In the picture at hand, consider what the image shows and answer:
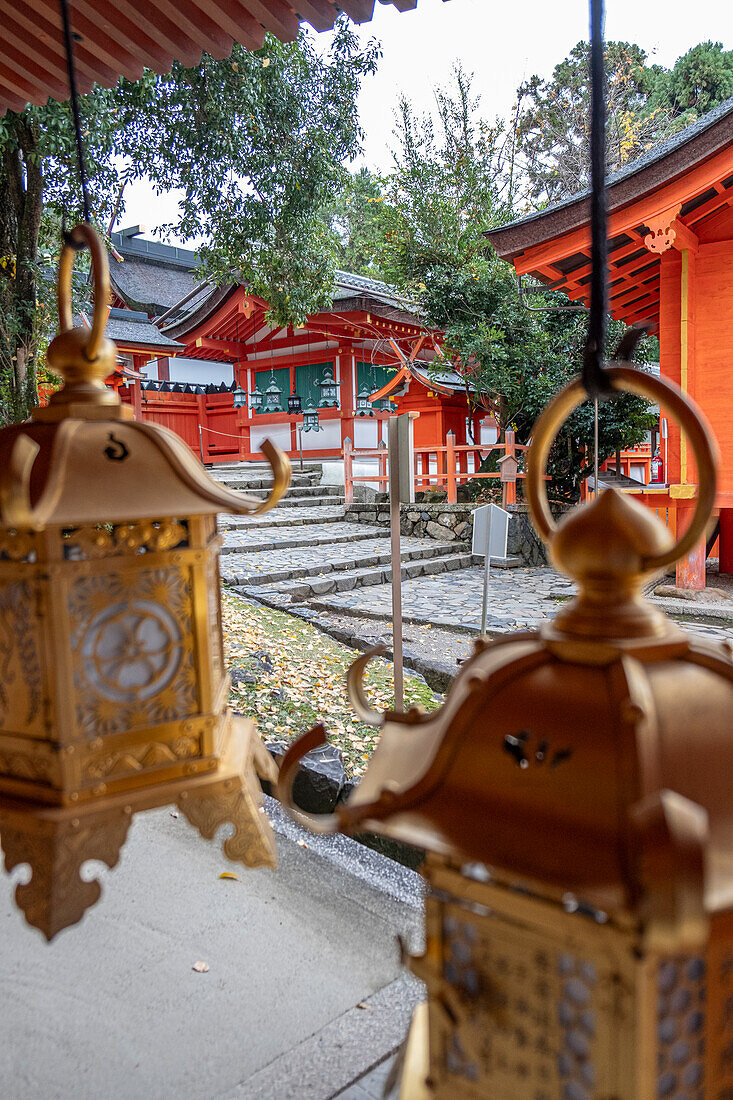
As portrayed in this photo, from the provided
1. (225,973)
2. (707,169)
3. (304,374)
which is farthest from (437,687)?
(304,374)

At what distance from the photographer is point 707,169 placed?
6.20m

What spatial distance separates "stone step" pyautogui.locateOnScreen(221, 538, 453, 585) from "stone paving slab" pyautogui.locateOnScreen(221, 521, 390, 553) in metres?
0.12

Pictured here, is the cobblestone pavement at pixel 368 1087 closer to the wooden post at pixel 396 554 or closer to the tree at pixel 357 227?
the wooden post at pixel 396 554

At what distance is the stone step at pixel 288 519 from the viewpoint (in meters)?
11.7

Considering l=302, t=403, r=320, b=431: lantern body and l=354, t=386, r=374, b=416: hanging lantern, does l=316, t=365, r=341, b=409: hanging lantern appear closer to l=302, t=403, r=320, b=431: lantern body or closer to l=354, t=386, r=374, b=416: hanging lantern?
l=302, t=403, r=320, b=431: lantern body

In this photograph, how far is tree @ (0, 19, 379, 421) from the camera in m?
4.88

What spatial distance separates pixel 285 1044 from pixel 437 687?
3392mm

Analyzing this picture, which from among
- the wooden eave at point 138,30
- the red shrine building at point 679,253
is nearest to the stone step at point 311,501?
the red shrine building at point 679,253

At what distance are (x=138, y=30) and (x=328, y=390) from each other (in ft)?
44.0

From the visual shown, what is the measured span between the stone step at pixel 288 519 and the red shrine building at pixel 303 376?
7.81 ft

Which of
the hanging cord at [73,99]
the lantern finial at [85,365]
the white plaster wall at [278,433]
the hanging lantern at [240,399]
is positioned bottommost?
the lantern finial at [85,365]

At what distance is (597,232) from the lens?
0.74 metres

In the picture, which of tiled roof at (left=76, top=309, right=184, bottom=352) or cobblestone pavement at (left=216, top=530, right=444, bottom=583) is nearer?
cobblestone pavement at (left=216, top=530, right=444, bottom=583)

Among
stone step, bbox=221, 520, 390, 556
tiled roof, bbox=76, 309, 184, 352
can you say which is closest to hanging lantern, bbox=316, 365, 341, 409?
tiled roof, bbox=76, 309, 184, 352
